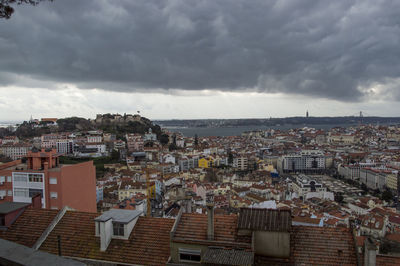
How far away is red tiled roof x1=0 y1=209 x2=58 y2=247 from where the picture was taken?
590cm

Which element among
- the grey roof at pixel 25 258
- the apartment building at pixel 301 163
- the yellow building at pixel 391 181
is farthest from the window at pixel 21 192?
the apartment building at pixel 301 163

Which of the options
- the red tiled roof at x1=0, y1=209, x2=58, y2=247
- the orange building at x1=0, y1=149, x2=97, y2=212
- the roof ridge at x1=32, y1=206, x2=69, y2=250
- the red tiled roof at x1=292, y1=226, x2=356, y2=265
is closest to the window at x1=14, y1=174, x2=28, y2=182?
the orange building at x1=0, y1=149, x2=97, y2=212

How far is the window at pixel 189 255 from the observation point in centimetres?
517

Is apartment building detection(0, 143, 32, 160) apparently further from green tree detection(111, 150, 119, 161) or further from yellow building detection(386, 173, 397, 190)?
yellow building detection(386, 173, 397, 190)

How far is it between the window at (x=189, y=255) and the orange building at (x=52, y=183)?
8122 mm

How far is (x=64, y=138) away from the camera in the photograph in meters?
55.8

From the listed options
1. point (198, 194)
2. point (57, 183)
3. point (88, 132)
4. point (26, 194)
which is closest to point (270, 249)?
point (57, 183)

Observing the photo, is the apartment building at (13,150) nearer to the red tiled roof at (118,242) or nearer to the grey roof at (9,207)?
the grey roof at (9,207)

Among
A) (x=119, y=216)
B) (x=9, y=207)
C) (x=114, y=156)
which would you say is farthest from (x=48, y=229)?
(x=114, y=156)

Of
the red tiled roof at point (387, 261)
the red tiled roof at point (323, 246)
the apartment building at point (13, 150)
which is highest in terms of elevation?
the red tiled roof at point (323, 246)

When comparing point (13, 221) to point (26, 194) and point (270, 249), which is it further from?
point (26, 194)

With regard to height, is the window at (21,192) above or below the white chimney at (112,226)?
below

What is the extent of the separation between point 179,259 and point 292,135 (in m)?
117

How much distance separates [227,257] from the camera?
4.71 metres
